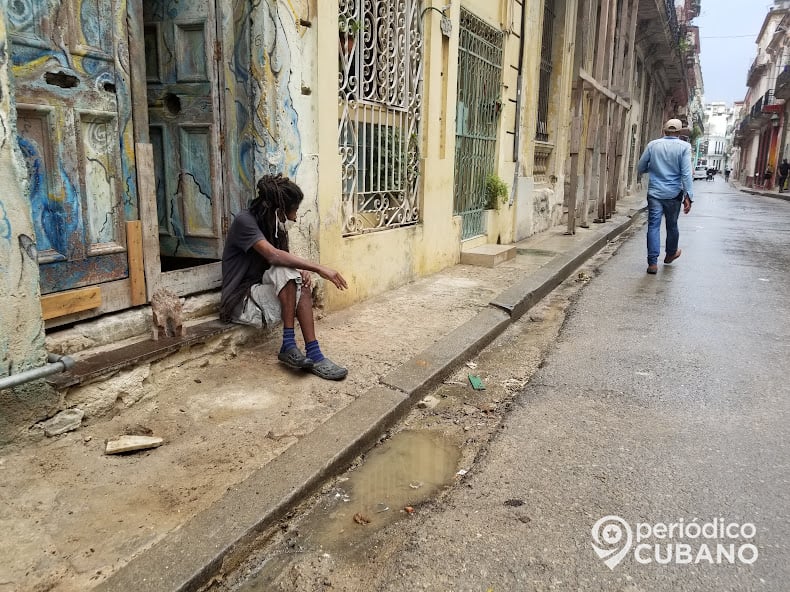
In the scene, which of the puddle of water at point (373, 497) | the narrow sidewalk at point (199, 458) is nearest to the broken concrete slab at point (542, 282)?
the narrow sidewalk at point (199, 458)

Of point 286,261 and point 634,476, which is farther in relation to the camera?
point 286,261

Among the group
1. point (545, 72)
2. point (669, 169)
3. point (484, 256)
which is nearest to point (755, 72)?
point (545, 72)

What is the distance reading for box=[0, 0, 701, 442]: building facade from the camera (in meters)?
3.00

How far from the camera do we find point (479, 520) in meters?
2.53

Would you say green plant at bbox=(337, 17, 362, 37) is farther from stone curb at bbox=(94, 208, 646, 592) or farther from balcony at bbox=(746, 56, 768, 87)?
balcony at bbox=(746, 56, 768, 87)

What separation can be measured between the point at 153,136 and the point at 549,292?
4.60m

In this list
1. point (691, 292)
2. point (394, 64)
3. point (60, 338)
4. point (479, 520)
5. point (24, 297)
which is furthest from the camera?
point (691, 292)

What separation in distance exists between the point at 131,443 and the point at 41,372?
51 cm

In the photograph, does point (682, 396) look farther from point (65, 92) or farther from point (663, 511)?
point (65, 92)

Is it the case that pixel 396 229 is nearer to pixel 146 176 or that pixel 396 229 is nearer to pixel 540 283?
pixel 540 283

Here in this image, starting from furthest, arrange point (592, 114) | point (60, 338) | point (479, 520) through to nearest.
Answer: point (592, 114), point (60, 338), point (479, 520)

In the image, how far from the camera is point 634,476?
285 cm

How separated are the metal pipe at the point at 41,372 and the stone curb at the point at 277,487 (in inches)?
41.0

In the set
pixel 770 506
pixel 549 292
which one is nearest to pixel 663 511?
pixel 770 506
